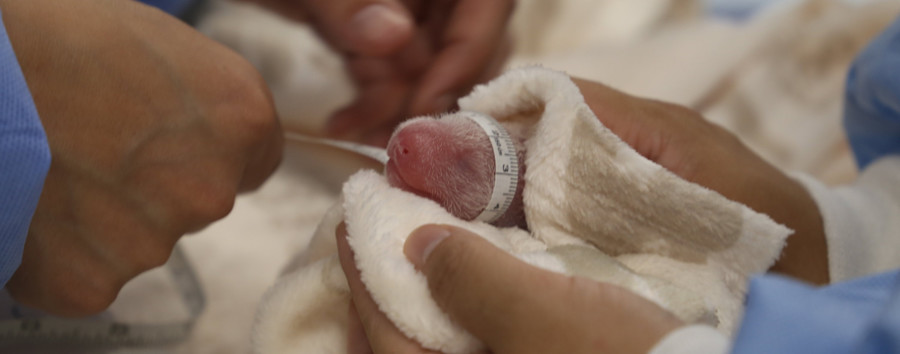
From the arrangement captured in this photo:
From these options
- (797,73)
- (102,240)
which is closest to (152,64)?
(102,240)

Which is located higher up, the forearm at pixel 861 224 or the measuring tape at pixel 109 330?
the forearm at pixel 861 224

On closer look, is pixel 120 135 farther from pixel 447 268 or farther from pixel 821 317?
pixel 821 317

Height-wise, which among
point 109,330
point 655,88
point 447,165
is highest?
point 447,165

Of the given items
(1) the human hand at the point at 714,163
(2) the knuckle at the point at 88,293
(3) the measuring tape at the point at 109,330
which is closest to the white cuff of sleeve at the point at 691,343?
(1) the human hand at the point at 714,163

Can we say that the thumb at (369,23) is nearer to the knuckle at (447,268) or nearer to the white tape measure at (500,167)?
the white tape measure at (500,167)

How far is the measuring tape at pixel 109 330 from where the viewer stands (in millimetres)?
646

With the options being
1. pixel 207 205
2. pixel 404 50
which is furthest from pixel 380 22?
pixel 207 205

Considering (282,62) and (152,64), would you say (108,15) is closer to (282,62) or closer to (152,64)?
(152,64)

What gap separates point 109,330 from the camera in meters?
0.71

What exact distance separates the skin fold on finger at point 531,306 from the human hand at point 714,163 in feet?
0.74

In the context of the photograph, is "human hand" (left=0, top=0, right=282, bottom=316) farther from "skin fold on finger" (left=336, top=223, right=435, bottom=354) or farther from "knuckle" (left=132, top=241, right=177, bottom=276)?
"skin fold on finger" (left=336, top=223, right=435, bottom=354)

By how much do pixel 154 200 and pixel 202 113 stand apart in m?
0.09

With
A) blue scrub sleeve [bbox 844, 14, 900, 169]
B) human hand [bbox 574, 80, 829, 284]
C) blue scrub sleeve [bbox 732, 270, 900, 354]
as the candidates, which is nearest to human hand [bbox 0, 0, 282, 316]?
human hand [bbox 574, 80, 829, 284]

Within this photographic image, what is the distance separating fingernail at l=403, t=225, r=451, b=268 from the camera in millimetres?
404
